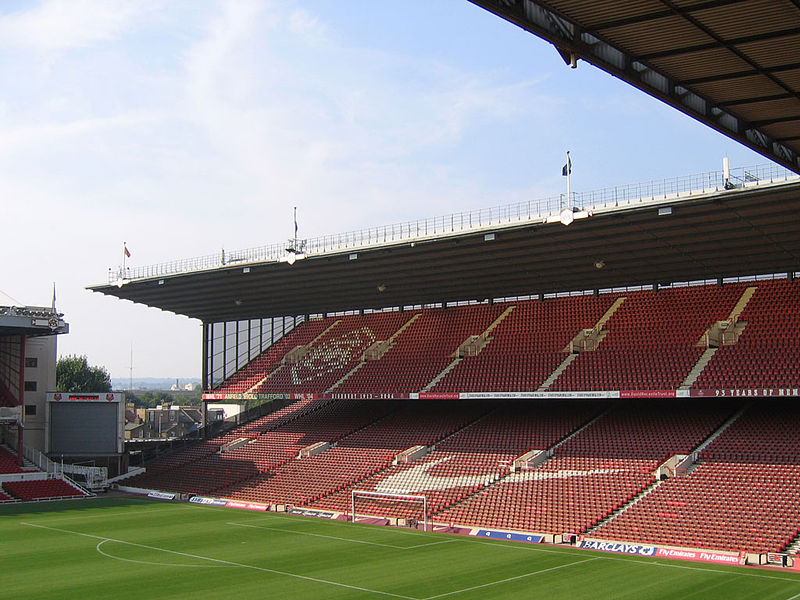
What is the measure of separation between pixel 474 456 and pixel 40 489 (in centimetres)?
2610

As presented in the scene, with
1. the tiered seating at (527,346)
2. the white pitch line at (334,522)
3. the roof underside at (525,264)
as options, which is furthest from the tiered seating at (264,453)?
the tiered seating at (527,346)

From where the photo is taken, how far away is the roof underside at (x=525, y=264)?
37156 millimetres

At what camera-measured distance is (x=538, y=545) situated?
110 ft

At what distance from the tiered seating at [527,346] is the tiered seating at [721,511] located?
10.6 meters

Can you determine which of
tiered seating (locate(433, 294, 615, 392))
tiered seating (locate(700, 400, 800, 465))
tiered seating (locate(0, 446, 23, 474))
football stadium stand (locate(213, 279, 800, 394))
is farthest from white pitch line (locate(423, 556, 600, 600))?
tiered seating (locate(0, 446, 23, 474))

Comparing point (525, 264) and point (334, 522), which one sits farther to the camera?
point (525, 264)

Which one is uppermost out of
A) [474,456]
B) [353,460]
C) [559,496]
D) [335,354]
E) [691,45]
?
[691,45]

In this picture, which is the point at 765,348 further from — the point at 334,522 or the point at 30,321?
the point at 30,321

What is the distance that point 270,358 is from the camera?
62.0m

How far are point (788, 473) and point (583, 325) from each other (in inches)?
630

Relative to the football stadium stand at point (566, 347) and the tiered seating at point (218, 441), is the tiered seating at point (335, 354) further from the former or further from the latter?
the tiered seating at point (218, 441)

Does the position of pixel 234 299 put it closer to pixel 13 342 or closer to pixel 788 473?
pixel 13 342

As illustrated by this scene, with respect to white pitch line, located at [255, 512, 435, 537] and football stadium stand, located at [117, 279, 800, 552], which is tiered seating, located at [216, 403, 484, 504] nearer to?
football stadium stand, located at [117, 279, 800, 552]

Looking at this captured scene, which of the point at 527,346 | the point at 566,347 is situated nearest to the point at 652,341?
the point at 566,347
